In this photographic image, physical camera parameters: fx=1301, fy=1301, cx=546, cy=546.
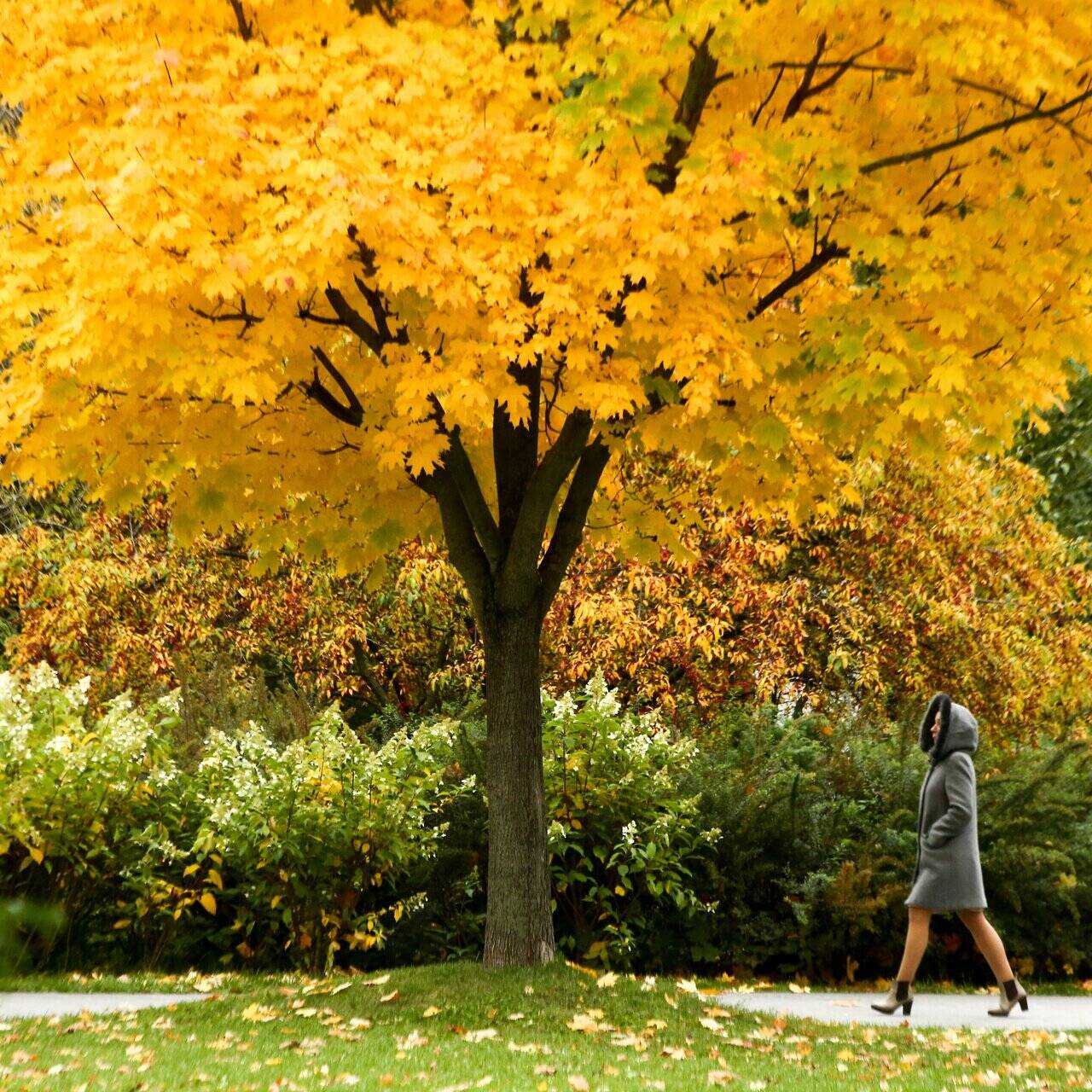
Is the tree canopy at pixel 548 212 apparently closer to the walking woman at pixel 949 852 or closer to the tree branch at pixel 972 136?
the tree branch at pixel 972 136

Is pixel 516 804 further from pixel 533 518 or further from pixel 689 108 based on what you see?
pixel 689 108

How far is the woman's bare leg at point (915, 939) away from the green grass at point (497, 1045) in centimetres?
43

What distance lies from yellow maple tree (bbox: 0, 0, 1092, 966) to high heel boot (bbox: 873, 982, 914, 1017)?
1.94 m

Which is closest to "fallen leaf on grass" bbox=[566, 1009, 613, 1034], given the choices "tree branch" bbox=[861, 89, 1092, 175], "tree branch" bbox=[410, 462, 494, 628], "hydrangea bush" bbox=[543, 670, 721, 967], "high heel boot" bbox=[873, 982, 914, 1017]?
"high heel boot" bbox=[873, 982, 914, 1017]

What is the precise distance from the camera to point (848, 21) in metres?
6.16

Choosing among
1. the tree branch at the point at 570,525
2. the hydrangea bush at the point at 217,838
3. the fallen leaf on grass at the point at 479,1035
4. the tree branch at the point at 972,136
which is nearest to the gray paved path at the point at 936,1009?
the fallen leaf on grass at the point at 479,1035

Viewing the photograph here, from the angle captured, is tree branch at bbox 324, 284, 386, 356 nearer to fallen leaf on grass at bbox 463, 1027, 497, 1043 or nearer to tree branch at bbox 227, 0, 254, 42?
tree branch at bbox 227, 0, 254, 42

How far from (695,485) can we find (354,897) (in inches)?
203

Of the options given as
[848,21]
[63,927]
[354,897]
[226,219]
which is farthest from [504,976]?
[848,21]

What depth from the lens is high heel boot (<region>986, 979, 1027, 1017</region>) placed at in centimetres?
725

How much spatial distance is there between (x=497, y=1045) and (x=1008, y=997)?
308 centimetres

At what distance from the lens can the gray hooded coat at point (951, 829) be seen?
23.1 ft

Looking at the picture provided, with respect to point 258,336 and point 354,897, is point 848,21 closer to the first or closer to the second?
point 258,336

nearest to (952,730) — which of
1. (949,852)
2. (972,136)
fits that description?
(949,852)
